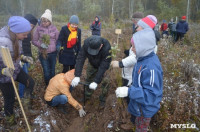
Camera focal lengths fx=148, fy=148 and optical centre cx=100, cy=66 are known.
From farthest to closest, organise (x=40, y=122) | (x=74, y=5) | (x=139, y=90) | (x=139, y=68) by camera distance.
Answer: (x=74, y=5), (x=40, y=122), (x=139, y=68), (x=139, y=90)

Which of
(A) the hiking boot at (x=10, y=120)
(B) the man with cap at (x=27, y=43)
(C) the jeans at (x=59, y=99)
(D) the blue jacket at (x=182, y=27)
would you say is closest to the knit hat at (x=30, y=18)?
(B) the man with cap at (x=27, y=43)

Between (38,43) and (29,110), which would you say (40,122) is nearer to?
(29,110)

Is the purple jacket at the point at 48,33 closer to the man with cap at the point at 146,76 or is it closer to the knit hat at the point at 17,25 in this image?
the knit hat at the point at 17,25

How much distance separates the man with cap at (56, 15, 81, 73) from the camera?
3.23m

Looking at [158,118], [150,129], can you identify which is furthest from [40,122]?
[158,118]

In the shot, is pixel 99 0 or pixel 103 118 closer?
pixel 103 118

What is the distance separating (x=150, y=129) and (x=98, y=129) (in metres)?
0.92

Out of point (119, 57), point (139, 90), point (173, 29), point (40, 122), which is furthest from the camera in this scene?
point (173, 29)

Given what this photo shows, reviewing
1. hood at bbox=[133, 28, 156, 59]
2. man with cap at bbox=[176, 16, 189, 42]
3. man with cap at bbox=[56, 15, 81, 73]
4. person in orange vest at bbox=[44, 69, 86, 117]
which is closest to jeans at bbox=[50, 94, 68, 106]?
person in orange vest at bbox=[44, 69, 86, 117]

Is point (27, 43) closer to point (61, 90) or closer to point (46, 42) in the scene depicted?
point (46, 42)

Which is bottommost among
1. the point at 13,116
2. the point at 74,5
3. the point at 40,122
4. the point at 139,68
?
the point at 40,122

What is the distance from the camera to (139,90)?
5.23 ft

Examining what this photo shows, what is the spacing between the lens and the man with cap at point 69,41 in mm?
3234

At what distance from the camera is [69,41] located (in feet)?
10.8
